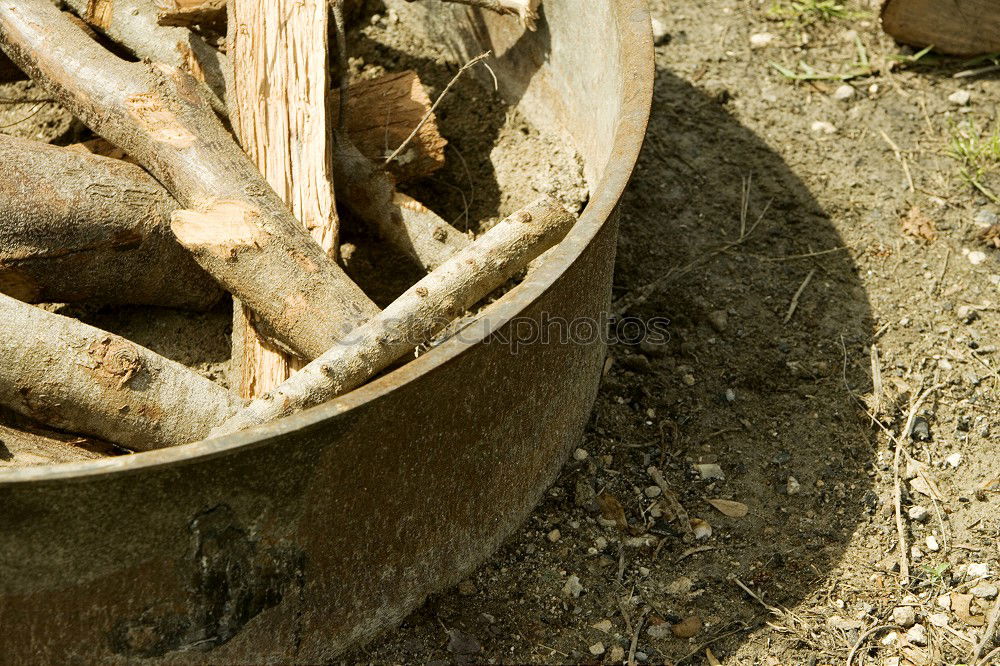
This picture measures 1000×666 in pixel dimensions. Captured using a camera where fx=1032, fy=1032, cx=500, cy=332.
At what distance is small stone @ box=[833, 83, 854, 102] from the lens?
399 cm

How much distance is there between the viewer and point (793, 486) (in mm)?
2932

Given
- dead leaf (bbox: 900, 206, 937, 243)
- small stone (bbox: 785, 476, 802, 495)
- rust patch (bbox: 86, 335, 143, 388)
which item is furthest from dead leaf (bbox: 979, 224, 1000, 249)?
rust patch (bbox: 86, 335, 143, 388)

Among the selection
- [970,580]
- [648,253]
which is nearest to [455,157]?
[648,253]

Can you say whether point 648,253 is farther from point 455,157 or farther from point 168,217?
point 168,217

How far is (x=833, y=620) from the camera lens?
2641mm

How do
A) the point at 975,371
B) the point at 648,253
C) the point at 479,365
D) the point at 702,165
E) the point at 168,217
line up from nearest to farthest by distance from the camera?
1. the point at 479,365
2. the point at 168,217
3. the point at 975,371
4. the point at 648,253
5. the point at 702,165

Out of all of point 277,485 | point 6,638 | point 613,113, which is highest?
point 613,113

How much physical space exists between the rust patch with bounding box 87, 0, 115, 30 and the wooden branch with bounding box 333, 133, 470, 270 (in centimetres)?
91

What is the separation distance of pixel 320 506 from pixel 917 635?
157 centimetres

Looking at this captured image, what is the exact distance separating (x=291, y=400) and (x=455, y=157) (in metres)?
1.53

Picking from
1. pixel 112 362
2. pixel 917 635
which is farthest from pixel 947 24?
pixel 112 362

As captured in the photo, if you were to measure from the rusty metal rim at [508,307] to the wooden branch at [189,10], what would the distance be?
1.26 m

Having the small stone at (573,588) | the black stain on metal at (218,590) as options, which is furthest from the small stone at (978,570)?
the black stain on metal at (218,590)

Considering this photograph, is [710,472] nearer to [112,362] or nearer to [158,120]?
[112,362]
